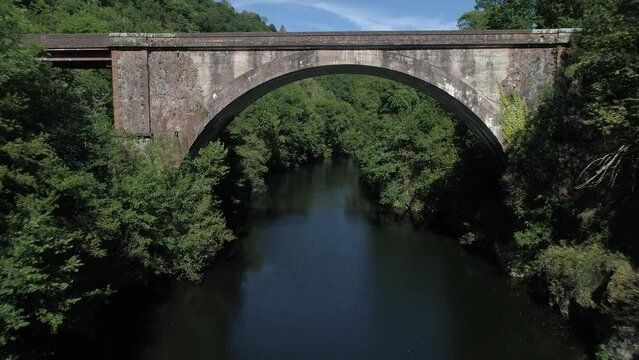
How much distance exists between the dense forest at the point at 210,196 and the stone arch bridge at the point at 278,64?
926 mm

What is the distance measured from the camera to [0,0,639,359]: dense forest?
8867 millimetres

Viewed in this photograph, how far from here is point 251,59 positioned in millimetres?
17625

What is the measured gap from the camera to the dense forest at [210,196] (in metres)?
8.87

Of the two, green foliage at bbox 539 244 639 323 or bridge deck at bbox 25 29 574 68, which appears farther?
bridge deck at bbox 25 29 574 68

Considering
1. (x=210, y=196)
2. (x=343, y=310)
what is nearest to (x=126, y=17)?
(x=210, y=196)

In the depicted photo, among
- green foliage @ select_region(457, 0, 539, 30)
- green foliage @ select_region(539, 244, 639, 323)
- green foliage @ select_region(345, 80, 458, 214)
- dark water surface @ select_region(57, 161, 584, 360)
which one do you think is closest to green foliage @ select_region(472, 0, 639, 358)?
green foliage @ select_region(539, 244, 639, 323)

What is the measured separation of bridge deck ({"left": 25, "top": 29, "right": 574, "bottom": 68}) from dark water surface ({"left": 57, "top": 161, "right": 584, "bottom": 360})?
773 cm

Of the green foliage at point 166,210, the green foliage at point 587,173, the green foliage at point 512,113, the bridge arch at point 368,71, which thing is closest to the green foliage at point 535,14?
the green foliage at point 587,173

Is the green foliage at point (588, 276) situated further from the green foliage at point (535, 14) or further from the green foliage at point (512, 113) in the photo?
the green foliage at point (535, 14)

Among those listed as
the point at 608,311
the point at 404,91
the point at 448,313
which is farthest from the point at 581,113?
the point at 404,91

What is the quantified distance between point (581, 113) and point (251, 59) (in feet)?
33.7

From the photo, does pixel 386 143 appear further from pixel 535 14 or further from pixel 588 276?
pixel 588 276

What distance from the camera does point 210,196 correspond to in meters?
16.9

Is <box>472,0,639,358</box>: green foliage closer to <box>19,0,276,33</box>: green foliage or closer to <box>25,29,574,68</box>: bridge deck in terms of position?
<box>25,29,574,68</box>: bridge deck
